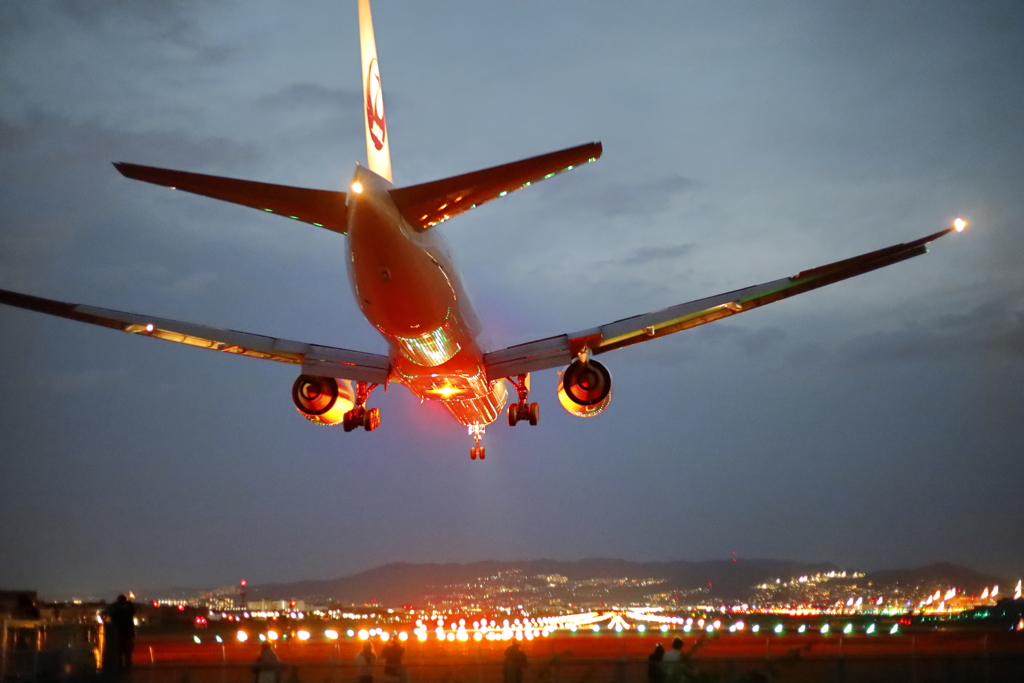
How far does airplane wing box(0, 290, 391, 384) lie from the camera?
2365cm

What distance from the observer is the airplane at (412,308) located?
1828 cm

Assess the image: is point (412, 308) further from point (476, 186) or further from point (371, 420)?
point (371, 420)

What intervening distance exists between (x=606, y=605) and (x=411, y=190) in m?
51.2

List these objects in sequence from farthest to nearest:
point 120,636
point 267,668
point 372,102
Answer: point 372,102 < point 120,636 < point 267,668

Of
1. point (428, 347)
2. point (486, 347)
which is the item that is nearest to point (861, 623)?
point (486, 347)

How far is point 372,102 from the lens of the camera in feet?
77.2

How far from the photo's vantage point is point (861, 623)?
129 ft

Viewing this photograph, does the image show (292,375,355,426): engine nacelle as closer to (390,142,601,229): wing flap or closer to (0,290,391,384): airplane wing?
(0,290,391,384): airplane wing

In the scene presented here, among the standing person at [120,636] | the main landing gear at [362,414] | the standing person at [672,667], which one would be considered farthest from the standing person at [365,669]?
the main landing gear at [362,414]

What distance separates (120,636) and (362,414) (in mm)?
12639

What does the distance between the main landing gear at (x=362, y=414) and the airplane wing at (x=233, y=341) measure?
2.89 feet

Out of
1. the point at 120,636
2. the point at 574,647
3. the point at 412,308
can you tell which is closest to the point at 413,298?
the point at 412,308

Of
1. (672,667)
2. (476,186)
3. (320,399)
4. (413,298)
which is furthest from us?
(320,399)

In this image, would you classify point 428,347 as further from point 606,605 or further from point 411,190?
point 606,605
